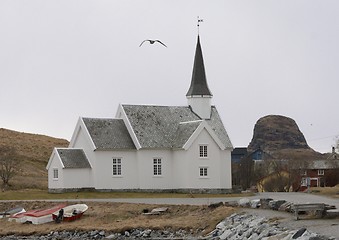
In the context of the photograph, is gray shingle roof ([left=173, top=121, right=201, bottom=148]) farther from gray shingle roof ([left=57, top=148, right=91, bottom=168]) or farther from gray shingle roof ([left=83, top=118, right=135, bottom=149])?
gray shingle roof ([left=57, top=148, right=91, bottom=168])

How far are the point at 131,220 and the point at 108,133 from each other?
22.7m

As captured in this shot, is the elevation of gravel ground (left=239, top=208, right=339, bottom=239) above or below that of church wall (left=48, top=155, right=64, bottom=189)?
below

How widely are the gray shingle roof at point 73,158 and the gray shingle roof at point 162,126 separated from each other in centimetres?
457

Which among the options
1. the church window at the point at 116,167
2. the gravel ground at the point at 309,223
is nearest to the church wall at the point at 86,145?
the church window at the point at 116,167

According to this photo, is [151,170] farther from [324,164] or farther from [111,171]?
[324,164]

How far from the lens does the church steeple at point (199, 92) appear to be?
Result: 2756 inches

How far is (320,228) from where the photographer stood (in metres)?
28.1

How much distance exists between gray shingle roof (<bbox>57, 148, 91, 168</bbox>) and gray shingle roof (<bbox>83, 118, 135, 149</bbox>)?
1812 mm

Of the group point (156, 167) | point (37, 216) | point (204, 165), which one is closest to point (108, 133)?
point (156, 167)

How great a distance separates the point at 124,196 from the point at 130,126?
25.0 feet

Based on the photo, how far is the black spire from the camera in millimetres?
70375

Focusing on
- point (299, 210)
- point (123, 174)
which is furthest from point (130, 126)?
point (299, 210)

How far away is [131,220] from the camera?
41.5 meters

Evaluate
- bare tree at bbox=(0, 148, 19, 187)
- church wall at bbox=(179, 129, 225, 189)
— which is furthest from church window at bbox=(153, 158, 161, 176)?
bare tree at bbox=(0, 148, 19, 187)
